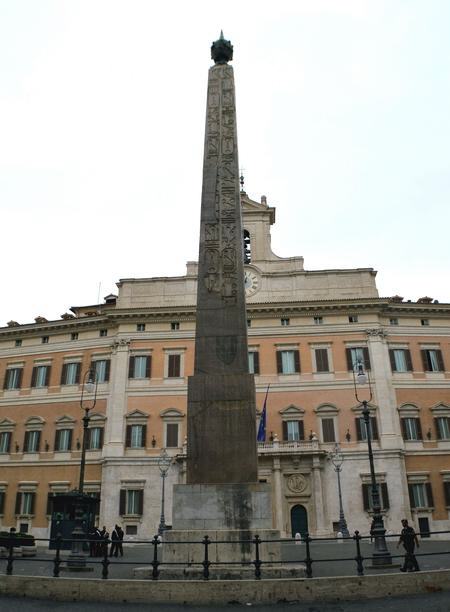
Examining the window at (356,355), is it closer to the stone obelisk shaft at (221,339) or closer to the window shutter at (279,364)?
the window shutter at (279,364)

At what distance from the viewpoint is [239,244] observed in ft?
37.2

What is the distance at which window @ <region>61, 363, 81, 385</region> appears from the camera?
105 feet

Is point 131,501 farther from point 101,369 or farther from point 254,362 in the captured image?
point 254,362

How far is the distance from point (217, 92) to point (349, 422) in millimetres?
20937

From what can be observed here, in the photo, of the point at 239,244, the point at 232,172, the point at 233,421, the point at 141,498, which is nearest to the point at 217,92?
the point at 232,172

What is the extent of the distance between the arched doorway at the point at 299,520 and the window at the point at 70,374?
14159mm

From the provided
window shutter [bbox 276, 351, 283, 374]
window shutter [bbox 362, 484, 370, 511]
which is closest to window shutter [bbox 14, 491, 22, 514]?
window shutter [bbox 276, 351, 283, 374]

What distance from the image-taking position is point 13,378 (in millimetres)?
33500

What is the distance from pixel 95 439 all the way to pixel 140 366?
15.4ft

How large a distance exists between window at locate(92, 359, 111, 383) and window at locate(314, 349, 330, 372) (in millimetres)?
11957

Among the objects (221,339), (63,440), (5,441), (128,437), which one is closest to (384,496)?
(128,437)

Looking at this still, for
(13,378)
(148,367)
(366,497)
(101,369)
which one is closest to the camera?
(366,497)

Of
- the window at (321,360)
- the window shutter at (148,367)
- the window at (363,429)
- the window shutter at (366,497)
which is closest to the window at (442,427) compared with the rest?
the window at (363,429)

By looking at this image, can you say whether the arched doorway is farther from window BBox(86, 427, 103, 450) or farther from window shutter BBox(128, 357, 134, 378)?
window shutter BBox(128, 357, 134, 378)
